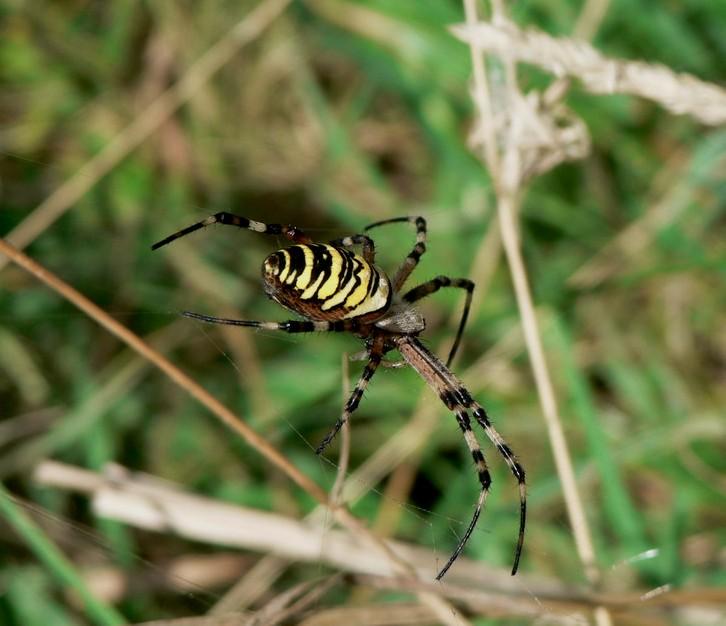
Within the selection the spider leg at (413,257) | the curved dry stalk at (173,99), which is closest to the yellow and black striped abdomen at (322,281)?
the spider leg at (413,257)

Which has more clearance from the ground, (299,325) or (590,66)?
(590,66)

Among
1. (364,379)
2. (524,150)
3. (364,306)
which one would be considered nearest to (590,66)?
(524,150)

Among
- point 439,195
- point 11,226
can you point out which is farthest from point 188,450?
point 439,195

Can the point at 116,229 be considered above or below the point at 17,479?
above

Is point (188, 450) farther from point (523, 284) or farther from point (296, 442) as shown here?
point (523, 284)

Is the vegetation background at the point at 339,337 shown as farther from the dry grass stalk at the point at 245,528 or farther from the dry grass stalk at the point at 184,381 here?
the dry grass stalk at the point at 184,381

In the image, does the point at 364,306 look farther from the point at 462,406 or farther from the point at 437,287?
the point at 462,406

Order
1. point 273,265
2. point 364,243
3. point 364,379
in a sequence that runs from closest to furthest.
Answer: point 273,265 < point 364,379 < point 364,243

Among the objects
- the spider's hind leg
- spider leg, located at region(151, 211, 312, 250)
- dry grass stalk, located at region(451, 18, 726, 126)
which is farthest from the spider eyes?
the spider's hind leg
